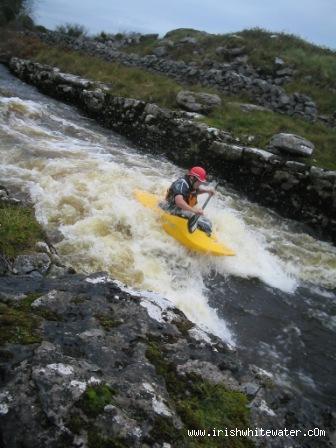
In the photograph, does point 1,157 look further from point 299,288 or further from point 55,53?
point 55,53

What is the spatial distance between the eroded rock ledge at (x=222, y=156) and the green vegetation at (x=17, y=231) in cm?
712

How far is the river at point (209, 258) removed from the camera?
6465mm

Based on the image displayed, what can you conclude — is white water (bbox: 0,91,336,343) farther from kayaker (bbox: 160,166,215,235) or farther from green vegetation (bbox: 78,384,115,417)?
green vegetation (bbox: 78,384,115,417)

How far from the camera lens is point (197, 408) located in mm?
3021

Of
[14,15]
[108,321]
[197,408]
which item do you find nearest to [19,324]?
[108,321]

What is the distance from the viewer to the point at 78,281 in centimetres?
412

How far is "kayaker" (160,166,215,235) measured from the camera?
8055 millimetres

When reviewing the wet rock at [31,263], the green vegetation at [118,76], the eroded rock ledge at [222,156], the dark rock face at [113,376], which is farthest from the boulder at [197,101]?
the dark rock face at [113,376]

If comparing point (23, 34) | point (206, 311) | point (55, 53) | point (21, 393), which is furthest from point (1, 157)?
point (23, 34)

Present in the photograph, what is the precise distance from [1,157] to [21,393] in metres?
8.53

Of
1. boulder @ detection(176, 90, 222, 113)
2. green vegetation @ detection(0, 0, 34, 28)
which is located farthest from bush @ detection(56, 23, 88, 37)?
boulder @ detection(176, 90, 222, 113)

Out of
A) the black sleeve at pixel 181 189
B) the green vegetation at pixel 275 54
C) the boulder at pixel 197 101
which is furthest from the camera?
the green vegetation at pixel 275 54

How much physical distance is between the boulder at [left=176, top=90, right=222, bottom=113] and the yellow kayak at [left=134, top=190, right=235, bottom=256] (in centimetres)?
713

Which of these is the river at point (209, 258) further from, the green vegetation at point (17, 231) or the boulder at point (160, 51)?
the boulder at point (160, 51)
